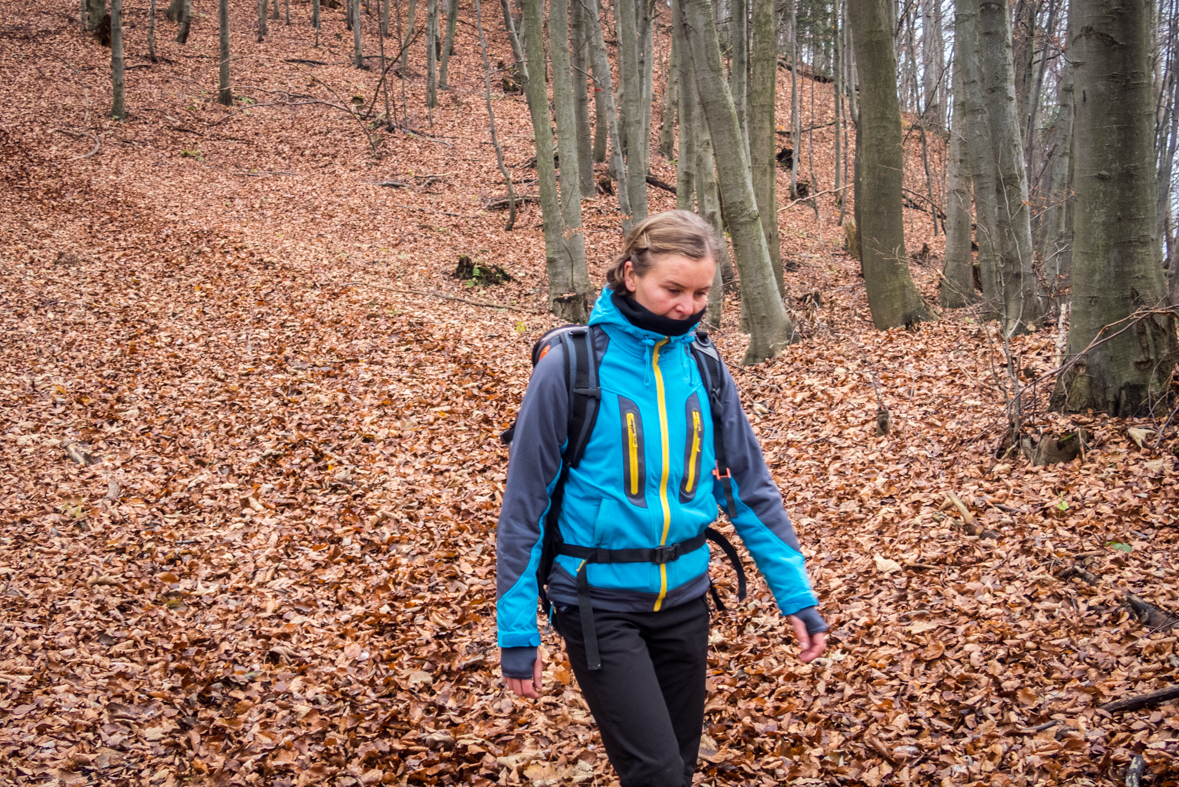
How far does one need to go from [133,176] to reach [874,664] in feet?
61.7

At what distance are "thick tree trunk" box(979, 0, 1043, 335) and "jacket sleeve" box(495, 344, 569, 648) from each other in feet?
24.3

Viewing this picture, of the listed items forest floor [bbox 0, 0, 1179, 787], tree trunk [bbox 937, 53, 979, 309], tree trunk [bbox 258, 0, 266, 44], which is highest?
tree trunk [bbox 258, 0, 266, 44]

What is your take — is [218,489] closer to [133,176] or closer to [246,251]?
[246,251]

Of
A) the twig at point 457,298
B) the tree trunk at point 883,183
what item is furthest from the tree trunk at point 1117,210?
the twig at point 457,298

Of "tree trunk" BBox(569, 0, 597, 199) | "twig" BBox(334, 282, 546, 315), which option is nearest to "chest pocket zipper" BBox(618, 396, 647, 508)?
"twig" BBox(334, 282, 546, 315)

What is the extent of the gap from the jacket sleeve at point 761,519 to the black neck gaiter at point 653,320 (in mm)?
275

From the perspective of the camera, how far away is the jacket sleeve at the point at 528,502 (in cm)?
217

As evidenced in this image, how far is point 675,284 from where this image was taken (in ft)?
7.37

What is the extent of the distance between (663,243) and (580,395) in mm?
A: 520

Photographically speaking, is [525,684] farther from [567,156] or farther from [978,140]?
[567,156]

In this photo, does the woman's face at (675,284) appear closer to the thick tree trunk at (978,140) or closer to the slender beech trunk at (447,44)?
the thick tree trunk at (978,140)

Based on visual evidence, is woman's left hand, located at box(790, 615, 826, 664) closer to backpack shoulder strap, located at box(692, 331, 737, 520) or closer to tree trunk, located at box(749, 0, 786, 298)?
backpack shoulder strap, located at box(692, 331, 737, 520)

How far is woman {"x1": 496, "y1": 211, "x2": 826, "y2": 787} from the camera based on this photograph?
214cm

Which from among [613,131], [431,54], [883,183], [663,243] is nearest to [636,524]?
[663,243]
